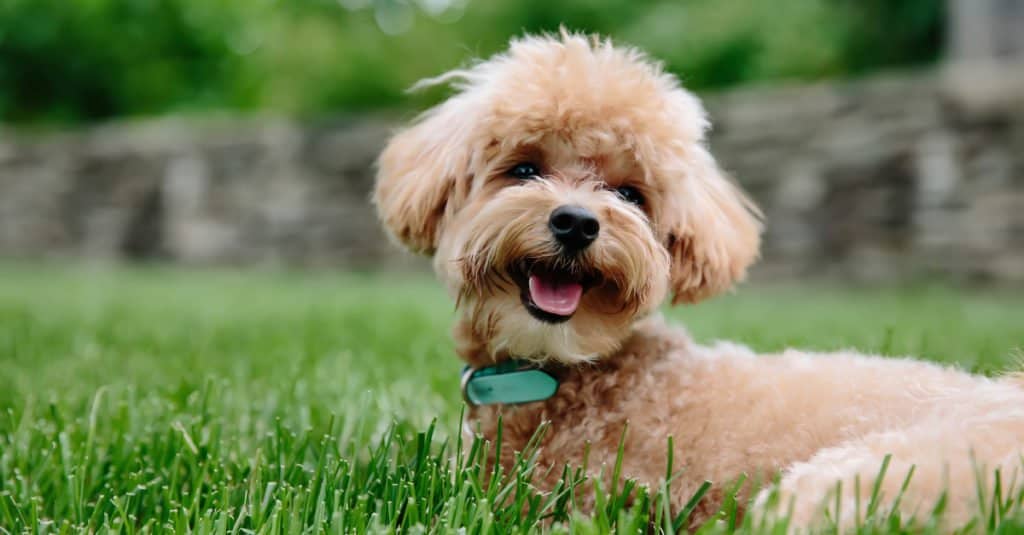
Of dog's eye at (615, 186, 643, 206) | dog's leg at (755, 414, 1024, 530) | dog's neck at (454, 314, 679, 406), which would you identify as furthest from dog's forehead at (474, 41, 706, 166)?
dog's leg at (755, 414, 1024, 530)

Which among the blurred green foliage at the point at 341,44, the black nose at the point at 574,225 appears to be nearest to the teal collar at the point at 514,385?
the black nose at the point at 574,225

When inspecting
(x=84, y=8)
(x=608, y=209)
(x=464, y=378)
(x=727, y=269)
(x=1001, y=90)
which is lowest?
(x=464, y=378)

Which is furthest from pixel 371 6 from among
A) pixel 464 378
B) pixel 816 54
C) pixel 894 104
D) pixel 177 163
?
pixel 464 378

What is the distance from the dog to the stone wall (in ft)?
23.7

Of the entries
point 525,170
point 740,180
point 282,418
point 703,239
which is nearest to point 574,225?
point 525,170

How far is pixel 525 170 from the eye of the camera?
2.62 metres

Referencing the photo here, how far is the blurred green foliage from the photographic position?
49.3 ft

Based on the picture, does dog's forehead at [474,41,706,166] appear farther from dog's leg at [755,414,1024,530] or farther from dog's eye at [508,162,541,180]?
dog's leg at [755,414,1024,530]

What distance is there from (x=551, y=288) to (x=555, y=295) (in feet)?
0.09

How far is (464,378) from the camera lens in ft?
8.77

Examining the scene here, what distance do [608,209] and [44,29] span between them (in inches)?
928

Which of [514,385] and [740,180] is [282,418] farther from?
[740,180]

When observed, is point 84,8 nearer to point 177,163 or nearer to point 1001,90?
point 177,163

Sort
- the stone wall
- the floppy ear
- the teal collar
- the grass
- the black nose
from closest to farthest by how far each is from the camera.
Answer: the grass, the black nose, the teal collar, the floppy ear, the stone wall
